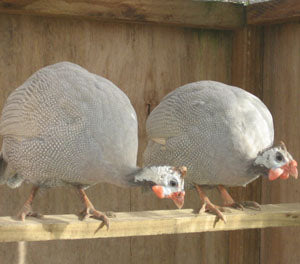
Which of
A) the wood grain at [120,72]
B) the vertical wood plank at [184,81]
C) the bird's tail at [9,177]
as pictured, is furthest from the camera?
the vertical wood plank at [184,81]

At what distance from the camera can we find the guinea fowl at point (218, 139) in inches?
110

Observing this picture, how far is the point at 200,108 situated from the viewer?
2.89 meters

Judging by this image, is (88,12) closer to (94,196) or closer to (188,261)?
(94,196)

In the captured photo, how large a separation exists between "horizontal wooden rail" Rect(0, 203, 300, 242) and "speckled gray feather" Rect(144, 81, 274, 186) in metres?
0.18

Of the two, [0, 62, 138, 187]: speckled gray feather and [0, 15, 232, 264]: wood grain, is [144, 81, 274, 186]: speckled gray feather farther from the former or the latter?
[0, 15, 232, 264]: wood grain

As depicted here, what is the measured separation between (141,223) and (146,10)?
1.07 meters

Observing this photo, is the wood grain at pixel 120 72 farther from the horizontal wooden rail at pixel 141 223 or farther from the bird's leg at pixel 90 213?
the horizontal wooden rail at pixel 141 223

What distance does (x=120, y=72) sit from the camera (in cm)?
329

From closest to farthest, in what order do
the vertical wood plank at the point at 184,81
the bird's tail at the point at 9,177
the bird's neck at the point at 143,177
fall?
the bird's neck at the point at 143,177 → the bird's tail at the point at 9,177 → the vertical wood plank at the point at 184,81

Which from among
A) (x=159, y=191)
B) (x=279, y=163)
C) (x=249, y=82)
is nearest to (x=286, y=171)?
(x=279, y=163)

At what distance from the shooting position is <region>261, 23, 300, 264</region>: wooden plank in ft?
10.5

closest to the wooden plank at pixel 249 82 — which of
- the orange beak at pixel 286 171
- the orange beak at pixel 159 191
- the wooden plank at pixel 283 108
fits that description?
the wooden plank at pixel 283 108

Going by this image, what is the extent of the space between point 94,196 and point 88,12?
867mm

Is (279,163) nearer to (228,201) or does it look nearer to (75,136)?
(228,201)
